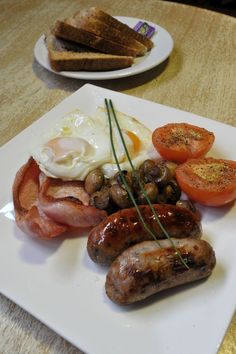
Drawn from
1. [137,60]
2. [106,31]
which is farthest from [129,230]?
[106,31]

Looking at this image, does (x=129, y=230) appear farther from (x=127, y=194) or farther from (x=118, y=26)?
(x=118, y=26)

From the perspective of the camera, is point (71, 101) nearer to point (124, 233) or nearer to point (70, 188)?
point (70, 188)

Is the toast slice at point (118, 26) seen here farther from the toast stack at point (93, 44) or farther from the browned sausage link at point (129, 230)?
the browned sausage link at point (129, 230)

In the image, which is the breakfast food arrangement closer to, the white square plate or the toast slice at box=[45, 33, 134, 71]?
the white square plate

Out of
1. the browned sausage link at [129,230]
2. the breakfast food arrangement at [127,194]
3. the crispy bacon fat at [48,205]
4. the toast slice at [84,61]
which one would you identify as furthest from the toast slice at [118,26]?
the browned sausage link at [129,230]

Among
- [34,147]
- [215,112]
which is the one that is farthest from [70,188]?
[215,112]

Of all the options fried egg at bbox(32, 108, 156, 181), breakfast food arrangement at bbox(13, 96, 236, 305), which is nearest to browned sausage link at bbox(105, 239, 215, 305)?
breakfast food arrangement at bbox(13, 96, 236, 305)

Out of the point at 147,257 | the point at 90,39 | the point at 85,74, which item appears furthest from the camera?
the point at 90,39
